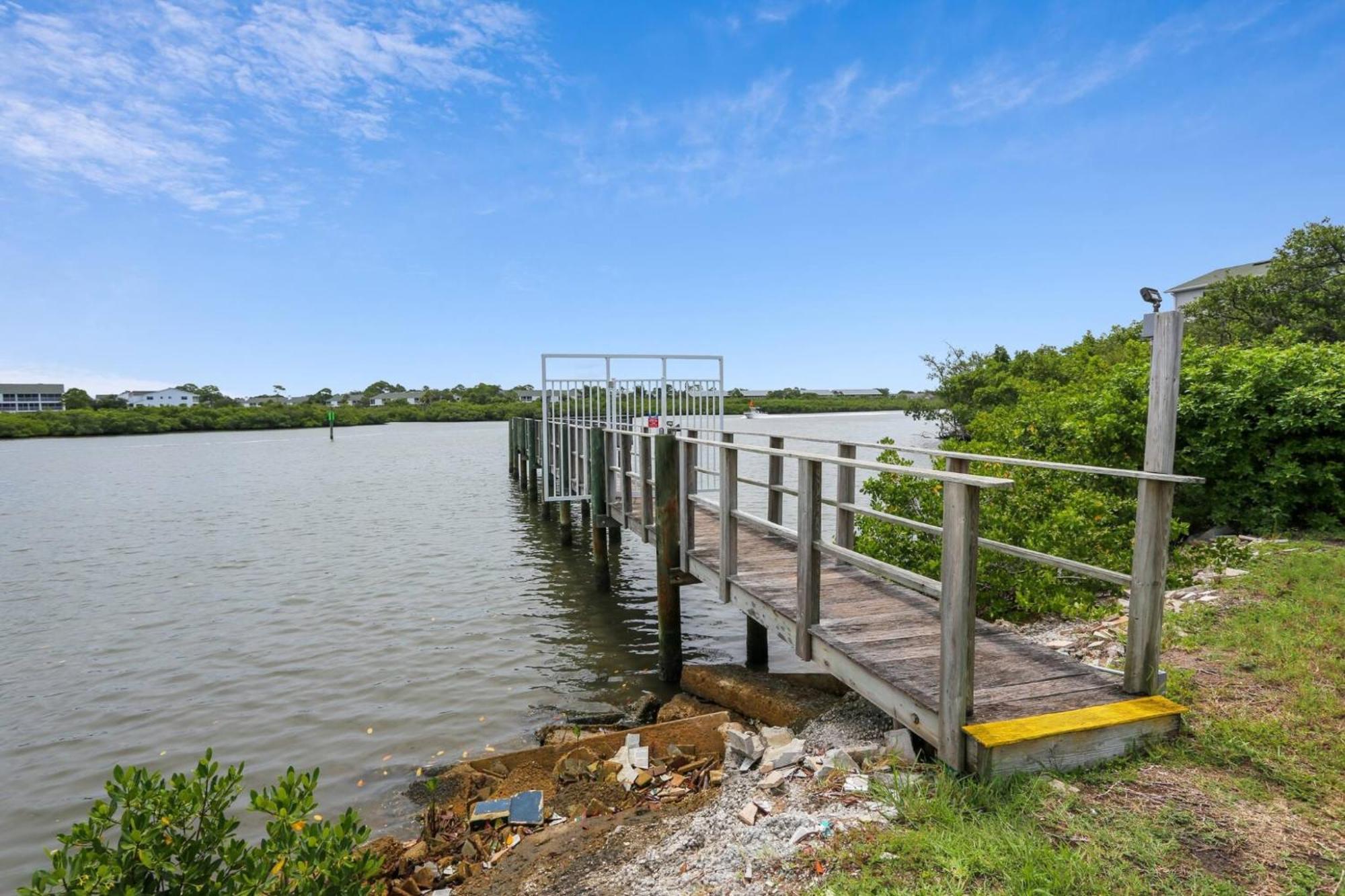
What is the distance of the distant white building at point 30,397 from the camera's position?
9278cm

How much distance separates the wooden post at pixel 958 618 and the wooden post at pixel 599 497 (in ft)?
26.7

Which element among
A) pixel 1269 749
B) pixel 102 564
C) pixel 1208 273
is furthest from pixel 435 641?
pixel 1208 273

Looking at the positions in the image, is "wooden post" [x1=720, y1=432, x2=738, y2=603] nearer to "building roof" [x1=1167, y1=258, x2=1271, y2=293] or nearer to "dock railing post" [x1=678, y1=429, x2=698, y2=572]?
"dock railing post" [x1=678, y1=429, x2=698, y2=572]

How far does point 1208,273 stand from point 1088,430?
50.8 metres

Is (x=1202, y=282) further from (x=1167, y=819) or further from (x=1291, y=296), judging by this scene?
(x=1167, y=819)

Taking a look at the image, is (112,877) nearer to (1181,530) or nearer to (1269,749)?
(1269,749)

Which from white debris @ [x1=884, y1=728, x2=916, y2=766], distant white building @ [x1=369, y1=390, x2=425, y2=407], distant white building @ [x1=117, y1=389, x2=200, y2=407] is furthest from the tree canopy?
distant white building @ [x1=117, y1=389, x2=200, y2=407]

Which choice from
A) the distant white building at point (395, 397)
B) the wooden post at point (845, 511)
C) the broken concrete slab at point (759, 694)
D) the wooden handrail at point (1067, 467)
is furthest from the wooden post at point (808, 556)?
the distant white building at point (395, 397)

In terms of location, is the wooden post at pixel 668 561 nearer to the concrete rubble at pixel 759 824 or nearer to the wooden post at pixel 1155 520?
the concrete rubble at pixel 759 824

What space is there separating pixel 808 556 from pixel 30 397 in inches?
4788

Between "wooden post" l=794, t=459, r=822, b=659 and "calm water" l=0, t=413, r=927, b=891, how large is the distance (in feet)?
9.61

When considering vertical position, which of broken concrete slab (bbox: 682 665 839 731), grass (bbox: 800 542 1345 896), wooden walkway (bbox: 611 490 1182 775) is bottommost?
broken concrete slab (bbox: 682 665 839 731)

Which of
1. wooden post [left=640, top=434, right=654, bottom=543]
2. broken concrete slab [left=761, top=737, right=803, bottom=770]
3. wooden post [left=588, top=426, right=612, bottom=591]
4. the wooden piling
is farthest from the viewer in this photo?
wooden post [left=588, top=426, right=612, bottom=591]

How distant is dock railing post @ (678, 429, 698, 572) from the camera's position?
7.51m
